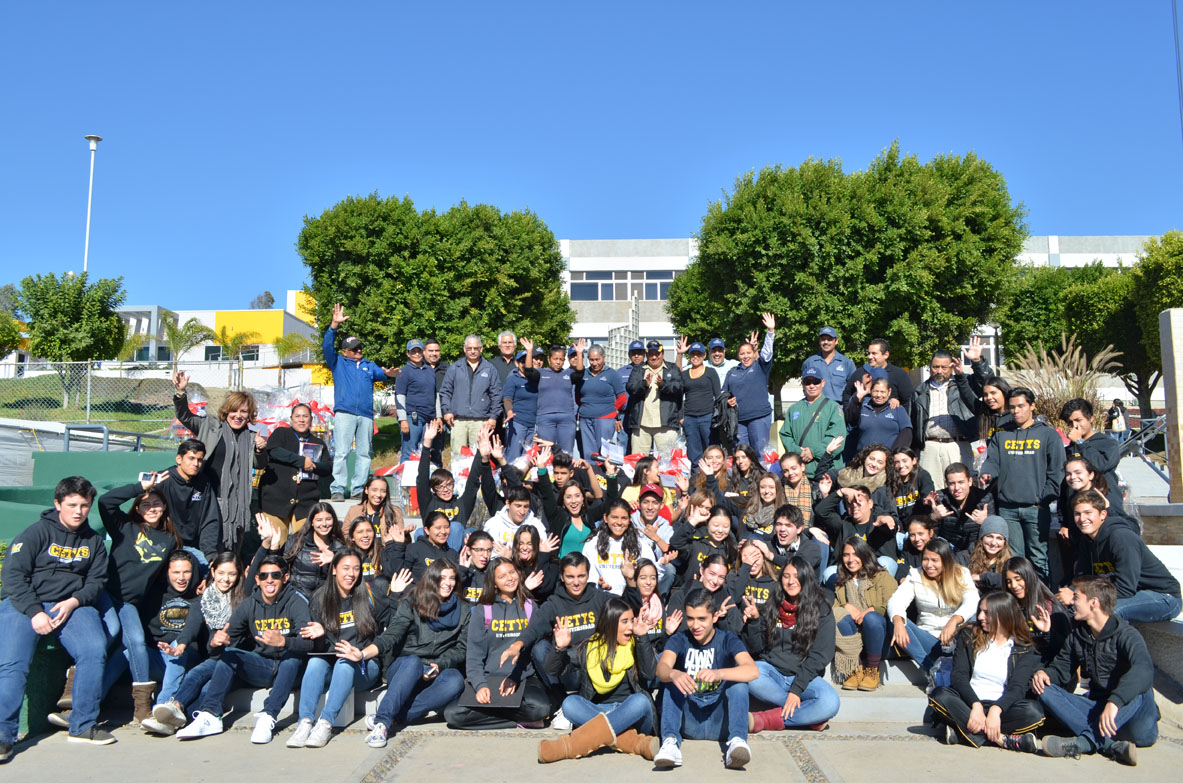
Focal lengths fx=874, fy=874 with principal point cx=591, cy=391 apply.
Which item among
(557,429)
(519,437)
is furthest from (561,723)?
(519,437)

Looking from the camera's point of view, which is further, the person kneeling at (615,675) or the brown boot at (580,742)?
the person kneeling at (615,675)

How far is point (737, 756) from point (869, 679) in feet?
5.53

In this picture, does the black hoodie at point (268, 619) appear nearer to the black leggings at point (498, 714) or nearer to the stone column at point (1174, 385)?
the black leggings at point (498, 714)

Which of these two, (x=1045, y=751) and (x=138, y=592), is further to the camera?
(x=138, y=592)

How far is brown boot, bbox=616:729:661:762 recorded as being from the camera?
520 centimetres

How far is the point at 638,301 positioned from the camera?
40156 millimetres

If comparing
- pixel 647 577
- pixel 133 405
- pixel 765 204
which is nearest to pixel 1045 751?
pixel 647 577

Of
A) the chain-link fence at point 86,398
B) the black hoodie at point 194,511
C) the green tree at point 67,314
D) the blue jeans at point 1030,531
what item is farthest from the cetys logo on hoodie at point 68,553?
the green tree at point 67,314

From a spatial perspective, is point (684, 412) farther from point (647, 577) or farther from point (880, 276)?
point (880, 276)

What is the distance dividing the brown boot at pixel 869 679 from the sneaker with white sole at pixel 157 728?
4619mm

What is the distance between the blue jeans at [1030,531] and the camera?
7.00 m

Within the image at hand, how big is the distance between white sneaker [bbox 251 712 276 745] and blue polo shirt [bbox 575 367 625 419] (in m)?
5.17

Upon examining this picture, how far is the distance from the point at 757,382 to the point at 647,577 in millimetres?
4372

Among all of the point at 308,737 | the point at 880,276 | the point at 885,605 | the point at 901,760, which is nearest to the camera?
the point at 901,760
